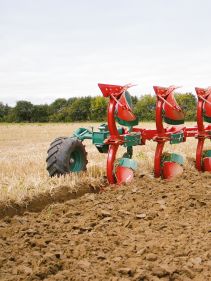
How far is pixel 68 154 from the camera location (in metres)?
6.27

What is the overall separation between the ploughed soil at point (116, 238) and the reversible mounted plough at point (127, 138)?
23.6 inches

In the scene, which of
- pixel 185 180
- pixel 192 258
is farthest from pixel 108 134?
pixel 192 258

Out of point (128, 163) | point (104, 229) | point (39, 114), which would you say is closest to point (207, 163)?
point (128, 163)

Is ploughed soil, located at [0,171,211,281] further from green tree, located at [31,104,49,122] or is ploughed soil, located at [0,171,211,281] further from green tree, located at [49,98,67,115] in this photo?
green tree, located at [49,98,67,115]

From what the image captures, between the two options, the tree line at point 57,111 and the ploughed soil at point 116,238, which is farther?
the tree line at point 57,111

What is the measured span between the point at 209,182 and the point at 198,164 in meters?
1.48

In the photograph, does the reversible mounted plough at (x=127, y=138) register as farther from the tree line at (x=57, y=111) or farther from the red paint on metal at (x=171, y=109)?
the tree line at (x=57, y=111)

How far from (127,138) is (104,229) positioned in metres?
2.28

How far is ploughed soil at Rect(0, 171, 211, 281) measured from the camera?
9.91 feet

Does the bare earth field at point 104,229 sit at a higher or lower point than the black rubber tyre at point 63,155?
lower

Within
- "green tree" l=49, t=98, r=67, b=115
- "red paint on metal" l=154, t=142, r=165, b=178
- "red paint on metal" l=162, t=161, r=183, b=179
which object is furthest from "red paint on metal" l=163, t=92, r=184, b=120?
"green tree" l=49, t=98, r=67, b=115

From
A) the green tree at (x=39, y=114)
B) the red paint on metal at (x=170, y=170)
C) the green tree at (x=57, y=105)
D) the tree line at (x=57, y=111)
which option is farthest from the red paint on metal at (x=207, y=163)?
the green tree at (x=57, y=105)

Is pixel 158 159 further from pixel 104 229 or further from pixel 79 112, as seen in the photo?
pixel 79 112

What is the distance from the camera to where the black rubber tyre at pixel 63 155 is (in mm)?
6191
